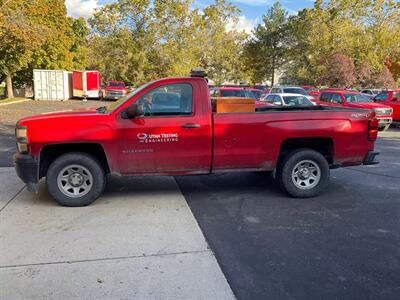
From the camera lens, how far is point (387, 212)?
554 cm

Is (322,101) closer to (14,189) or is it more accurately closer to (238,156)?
(238,156)

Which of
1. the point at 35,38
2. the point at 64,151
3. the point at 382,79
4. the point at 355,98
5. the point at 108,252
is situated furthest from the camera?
the point at 382,79

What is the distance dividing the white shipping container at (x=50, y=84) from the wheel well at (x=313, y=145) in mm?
32751

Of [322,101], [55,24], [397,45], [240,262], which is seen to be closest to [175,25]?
[55,24]

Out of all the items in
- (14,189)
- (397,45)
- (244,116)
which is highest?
(397,45)

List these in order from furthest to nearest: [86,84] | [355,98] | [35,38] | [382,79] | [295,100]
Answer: [382,79]
[86,84]
[35,38]
[355,98]
[295,100]

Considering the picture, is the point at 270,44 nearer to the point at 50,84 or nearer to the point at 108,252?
the point at 50,84

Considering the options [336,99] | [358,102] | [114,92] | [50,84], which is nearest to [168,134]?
[358,102]

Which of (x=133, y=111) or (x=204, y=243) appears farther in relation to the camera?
(x=133, y=111)

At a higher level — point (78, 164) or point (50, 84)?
point (50, 84)

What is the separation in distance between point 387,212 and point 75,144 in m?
4.48

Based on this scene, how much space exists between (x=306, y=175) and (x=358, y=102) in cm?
1168

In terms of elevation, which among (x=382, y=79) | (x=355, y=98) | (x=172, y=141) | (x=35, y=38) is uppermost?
(x=35, y=38)

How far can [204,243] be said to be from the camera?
4.46 meters
